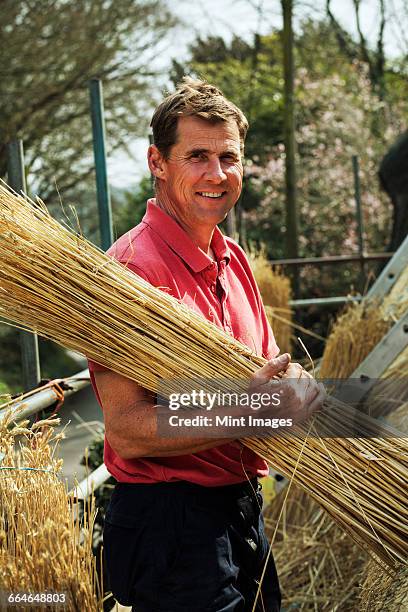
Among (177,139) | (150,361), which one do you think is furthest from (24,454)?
(177,139)

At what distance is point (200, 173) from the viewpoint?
1.78 meters

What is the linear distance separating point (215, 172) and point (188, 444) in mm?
588

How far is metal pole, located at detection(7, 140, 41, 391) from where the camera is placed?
2.75 m

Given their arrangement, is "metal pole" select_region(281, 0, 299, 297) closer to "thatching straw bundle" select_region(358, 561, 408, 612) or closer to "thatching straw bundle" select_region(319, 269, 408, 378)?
"thatching straw bundle" select_region(319, 269, 408, 378)

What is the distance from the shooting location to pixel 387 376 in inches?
129

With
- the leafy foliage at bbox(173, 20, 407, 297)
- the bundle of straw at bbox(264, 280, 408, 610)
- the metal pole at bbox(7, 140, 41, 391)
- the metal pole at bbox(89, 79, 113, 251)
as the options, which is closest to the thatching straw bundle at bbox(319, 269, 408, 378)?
the bundle of straw at bbox(264, 280, 408, 610)

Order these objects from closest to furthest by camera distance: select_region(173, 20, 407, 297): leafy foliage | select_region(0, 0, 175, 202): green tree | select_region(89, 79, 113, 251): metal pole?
select_region(89, 79, 113, 251): metal pole, select_region(0, 0, 175, 202): green tree, select_region(173, 20, 407, 297): leafy foliage

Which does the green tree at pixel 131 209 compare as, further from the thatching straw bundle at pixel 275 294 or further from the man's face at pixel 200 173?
the man's face at pixel 200 173

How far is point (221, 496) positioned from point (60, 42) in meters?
8.51

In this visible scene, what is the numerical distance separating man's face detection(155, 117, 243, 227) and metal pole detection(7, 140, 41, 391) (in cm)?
105

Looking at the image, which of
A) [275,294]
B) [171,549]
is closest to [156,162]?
[171,549]

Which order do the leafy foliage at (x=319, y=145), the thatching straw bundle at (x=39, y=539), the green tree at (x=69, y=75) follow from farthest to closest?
the leafy foliage at (x=319, y=145) < the green tree at (x=69, y=75) < the thatching straw bundle at (x=39, y=539)

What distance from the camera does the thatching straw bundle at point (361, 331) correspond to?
372cm

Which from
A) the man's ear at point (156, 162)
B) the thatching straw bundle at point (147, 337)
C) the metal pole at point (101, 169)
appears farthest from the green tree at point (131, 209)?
the thatching straw bundle at point (147, 337)
